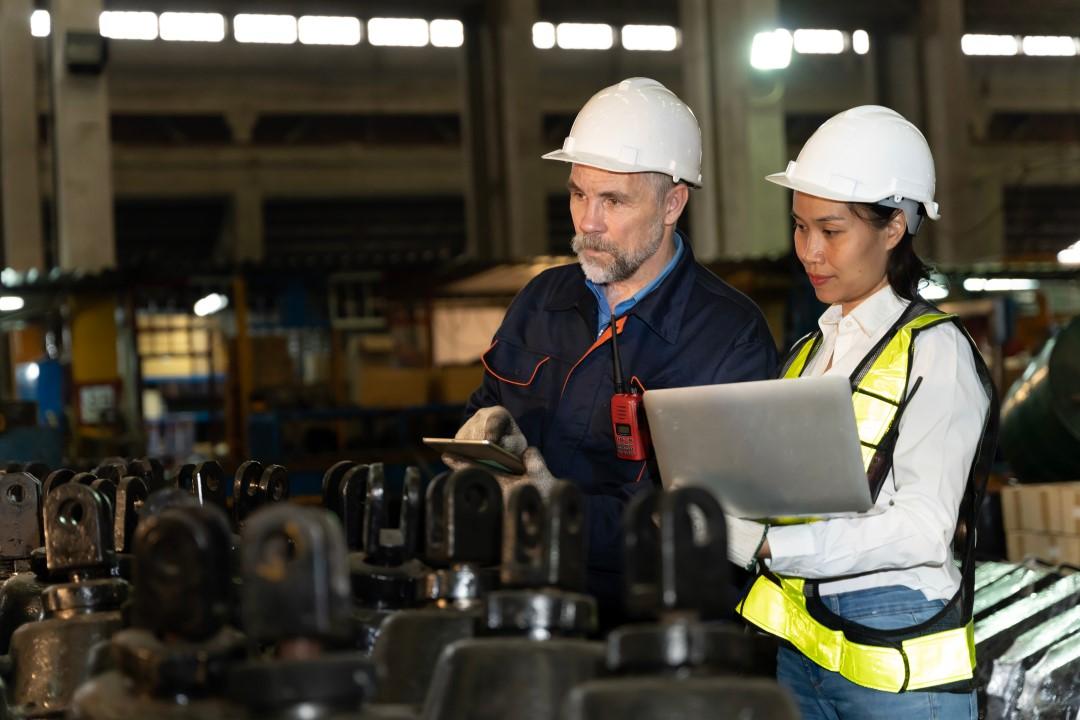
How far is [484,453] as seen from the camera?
2201mm

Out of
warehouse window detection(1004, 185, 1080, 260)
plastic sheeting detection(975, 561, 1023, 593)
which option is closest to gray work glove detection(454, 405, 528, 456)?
plastic sheeting detection(975, 561, 1023, 593)

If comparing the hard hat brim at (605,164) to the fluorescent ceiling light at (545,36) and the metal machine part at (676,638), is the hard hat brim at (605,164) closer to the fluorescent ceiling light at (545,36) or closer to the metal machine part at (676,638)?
the metal machine part at (676,638)

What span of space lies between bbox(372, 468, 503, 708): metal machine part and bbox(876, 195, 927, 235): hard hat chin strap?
128 cm

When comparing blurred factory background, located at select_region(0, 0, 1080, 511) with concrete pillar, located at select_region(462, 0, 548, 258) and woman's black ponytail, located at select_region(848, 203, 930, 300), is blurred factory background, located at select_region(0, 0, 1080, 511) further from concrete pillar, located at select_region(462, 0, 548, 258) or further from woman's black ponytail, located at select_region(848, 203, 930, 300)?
woman's black ponytail, located at select_region(848, 203, 930, 300)

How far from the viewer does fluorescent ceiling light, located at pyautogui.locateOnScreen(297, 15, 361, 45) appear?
2159cm

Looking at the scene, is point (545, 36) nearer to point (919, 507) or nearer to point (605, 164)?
point (605, 164)

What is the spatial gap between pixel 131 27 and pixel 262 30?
202 cm

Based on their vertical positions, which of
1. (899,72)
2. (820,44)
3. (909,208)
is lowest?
(909,208)

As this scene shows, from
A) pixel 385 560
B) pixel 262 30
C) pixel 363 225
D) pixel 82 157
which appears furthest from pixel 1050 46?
pixel 385 560

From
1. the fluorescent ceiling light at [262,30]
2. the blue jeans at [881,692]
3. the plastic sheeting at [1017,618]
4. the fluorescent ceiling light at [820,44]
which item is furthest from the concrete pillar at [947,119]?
the blue jeans at [881,692]

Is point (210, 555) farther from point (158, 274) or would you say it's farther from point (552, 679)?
point (158, 274)

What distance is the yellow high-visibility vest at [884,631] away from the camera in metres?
2.02

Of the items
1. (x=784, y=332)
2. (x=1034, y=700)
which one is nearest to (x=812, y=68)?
(x=784, y=332)

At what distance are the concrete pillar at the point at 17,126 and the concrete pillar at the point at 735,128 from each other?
22.2 ft
